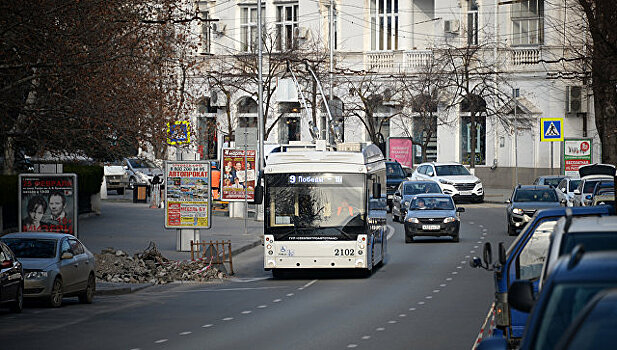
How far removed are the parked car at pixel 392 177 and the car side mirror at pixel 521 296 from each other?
46.1 m

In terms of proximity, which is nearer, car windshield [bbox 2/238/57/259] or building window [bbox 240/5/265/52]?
car windshield [bbox 2/238/57/259]

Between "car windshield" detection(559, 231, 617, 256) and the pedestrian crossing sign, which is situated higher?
the pedestrian crossing sign

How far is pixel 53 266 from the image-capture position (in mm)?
21422

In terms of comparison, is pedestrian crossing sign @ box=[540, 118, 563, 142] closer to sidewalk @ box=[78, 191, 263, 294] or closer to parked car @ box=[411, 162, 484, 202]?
parked car @ box=[411, 162, 484, 202]

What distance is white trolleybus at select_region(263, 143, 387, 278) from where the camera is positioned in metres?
25.9

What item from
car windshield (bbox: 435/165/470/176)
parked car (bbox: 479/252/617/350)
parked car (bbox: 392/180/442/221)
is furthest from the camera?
car windshield (bbox: 435/165/470/176)

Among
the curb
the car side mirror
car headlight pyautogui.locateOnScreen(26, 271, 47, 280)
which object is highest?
the car side mirror

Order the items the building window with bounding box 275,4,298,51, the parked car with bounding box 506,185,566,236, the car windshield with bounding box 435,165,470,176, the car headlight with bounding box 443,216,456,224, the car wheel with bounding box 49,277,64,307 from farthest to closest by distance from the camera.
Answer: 1. the building window with bounding box 275,4,298,51
2. the car windshield with bounding box 435,165,470,176
3. the parked car with bounding box 506,185,566,236
4. the car headlight with bounding box 443,216,456,224
5. the car wheel with bounding box 49,277,64,307

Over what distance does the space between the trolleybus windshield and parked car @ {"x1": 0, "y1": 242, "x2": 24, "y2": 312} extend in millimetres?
7397

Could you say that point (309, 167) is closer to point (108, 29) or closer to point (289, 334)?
point (108, 29)

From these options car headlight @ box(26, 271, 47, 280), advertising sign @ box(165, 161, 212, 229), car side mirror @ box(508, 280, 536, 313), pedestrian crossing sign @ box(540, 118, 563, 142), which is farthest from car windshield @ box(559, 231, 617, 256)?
pedestrian crossing sign @ box(540, 118, 563, 142)

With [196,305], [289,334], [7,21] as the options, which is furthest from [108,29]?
[289,334]

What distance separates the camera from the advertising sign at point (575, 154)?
1948 inches

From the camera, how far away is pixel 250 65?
6312 cm
